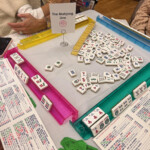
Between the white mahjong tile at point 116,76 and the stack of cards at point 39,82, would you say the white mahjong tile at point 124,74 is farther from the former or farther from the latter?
the stack of cards at point 39,82

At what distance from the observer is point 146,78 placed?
940 millimetres

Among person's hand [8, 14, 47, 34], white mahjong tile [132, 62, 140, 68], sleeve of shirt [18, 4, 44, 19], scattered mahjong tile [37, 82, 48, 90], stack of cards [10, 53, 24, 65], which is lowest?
scattered mahjong tile [37, 82, 48, 90]

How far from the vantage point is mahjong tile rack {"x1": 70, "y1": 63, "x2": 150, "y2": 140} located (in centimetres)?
70

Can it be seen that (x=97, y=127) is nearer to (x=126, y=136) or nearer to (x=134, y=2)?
(x=126, y=136)

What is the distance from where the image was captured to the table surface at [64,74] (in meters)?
0.71

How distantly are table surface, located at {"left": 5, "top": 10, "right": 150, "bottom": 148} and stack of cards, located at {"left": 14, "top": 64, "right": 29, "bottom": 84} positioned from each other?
45 millimetres

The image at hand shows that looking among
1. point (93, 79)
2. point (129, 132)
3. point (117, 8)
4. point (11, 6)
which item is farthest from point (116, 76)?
point (117, 8)

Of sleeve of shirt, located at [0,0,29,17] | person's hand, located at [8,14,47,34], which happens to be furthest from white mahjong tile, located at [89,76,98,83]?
sleeve of shirt, located at [0,0,29,17]

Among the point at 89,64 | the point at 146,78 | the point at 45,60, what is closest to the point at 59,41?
the point at 45,60

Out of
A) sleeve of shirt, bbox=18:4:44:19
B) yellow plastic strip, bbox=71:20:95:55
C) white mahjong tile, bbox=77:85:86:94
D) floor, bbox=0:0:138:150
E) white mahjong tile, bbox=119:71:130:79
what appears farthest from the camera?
floor, bbox=0:0:138:150

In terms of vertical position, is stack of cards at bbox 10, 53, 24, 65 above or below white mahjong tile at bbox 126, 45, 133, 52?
below

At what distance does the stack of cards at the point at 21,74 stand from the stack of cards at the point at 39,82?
50 millimetres

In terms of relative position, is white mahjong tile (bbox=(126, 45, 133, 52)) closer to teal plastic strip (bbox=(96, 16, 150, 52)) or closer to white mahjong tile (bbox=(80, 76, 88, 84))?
teal plastic strip (bbox=(96, 16, 150, 52))

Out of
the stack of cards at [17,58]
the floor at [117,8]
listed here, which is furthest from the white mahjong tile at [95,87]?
the floor at [117,8]
